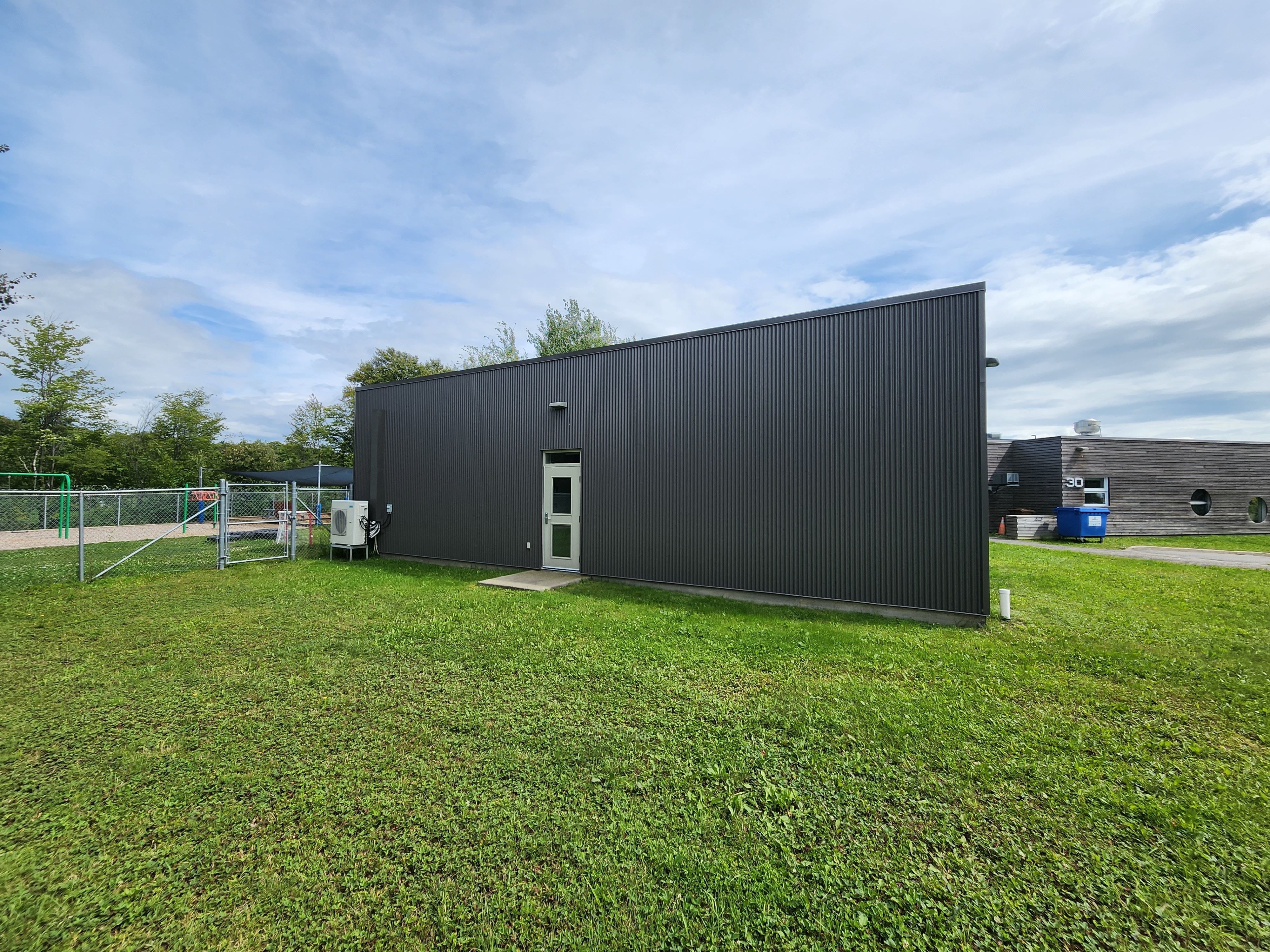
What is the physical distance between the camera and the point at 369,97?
7254 millimetres

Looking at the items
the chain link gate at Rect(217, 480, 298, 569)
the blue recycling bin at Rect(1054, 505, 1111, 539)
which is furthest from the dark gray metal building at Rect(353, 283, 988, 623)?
the blue recycling bin at Rect(1054, 505, 1111, 539)

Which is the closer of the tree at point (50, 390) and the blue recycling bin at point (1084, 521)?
the blue recycling bin at point (1084, 521)

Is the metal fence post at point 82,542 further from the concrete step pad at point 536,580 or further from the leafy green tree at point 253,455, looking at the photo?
the leafy green tree at point 253,455

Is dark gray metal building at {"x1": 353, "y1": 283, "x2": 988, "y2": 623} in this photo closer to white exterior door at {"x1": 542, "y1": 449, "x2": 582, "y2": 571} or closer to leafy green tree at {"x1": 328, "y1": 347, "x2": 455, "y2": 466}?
white exterior door at {"x1": 542, "y1": 449, "x2": 582, "y2": 571}

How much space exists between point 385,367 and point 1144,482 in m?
32.6

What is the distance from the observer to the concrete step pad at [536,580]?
22.3 ft

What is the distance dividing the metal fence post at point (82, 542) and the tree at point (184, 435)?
16842 millimetres

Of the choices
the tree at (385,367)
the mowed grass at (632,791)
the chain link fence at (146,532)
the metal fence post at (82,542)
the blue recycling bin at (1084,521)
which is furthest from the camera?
the tree at (385,367)

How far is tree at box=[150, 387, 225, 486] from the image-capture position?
795 inches

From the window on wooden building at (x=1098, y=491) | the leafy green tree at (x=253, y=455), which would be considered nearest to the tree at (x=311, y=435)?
the leafy green tree at (x=253, y=455)

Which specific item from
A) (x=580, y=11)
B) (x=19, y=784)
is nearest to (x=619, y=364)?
(x=580, y=11)

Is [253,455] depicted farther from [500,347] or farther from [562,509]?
[562,509]

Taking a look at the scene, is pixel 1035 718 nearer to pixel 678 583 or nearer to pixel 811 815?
pixel 811 815

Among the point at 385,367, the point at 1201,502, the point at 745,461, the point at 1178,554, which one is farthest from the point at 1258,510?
the point at 385,367
